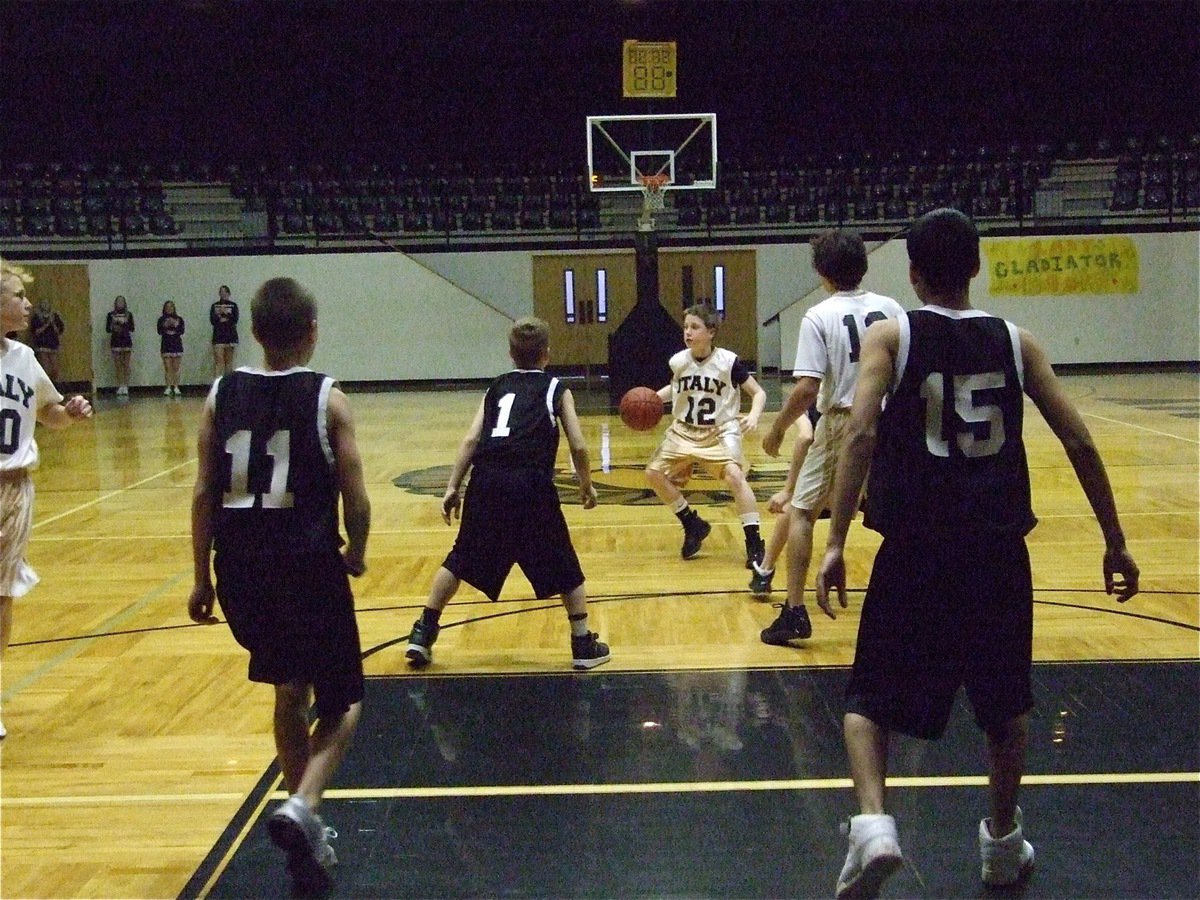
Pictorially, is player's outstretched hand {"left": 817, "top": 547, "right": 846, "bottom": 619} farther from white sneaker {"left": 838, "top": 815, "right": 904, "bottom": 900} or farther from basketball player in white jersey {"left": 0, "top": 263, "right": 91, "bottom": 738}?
basketball player in white jersey {"left": 0, "top": 263, "right": 91, "bottom": 738}

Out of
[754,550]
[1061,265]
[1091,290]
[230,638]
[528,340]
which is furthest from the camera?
[1091,290]

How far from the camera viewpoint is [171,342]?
22.2m

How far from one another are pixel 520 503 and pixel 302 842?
2239mm

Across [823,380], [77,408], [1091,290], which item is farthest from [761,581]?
[1091,290]

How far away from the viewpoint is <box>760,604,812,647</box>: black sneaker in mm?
5473

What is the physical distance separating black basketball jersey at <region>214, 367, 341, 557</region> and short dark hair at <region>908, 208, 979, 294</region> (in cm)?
145

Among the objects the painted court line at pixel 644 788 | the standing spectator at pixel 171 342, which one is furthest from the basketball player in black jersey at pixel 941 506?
the standing spectator at pixel 171 342

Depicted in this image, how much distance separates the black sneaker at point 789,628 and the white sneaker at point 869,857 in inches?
104

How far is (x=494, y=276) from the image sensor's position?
2188cm

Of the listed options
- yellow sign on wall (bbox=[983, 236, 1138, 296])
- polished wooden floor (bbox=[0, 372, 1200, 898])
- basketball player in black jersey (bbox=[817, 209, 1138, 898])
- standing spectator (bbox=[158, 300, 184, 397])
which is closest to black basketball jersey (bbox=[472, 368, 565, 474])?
polished wooden floor (bbox=[0, 372, 1200, 898])

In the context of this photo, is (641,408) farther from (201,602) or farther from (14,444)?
(201,602)

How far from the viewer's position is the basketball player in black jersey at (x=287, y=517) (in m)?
3.14

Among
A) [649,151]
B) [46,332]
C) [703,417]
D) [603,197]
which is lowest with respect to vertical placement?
[703,417]

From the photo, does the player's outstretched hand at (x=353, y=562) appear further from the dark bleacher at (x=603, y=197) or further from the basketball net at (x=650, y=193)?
the dark bleacher at (x=603, y=197)
